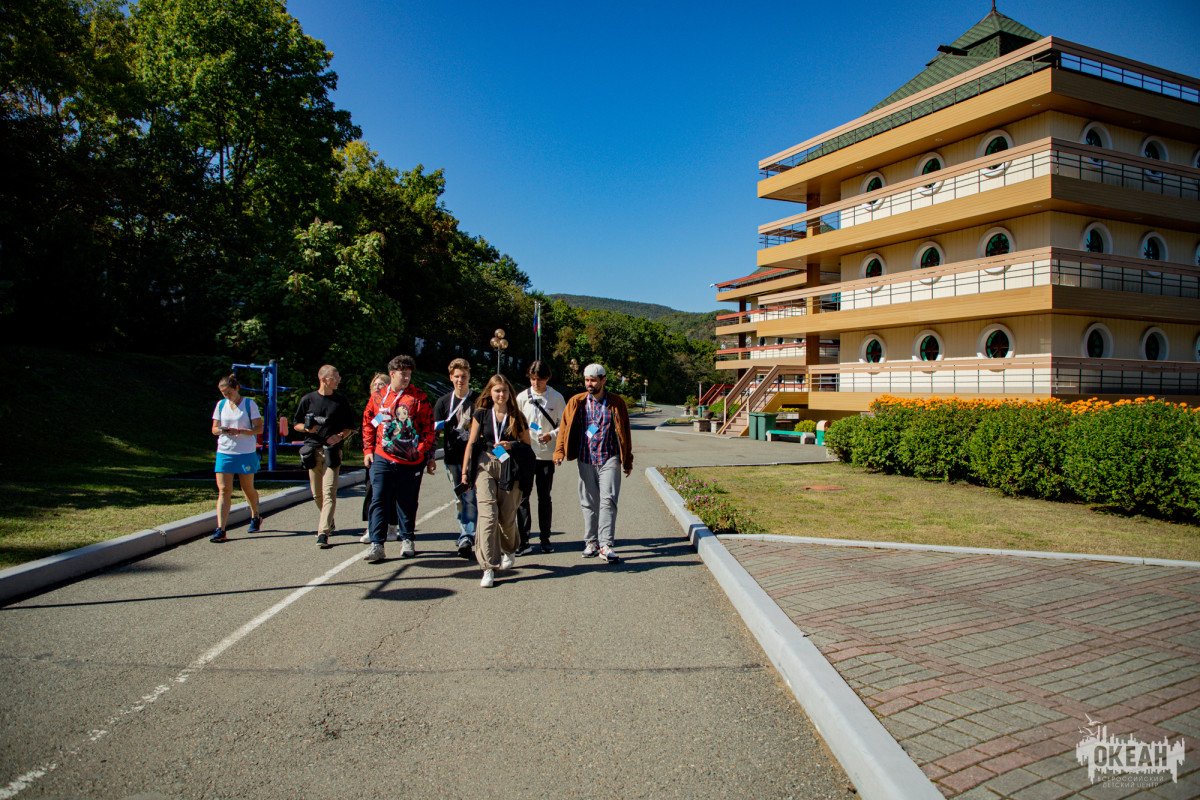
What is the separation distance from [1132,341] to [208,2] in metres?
36.3

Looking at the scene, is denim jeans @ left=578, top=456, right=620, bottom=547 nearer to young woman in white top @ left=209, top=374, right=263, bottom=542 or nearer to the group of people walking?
the group of people walking

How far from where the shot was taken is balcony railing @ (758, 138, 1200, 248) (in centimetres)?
2195

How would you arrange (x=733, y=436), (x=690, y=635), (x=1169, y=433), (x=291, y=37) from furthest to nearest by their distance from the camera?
1. (x=733, y=436)
2. (x=291, y=37)
3. (x=1169, y=433)
4. (x=690, y=635)

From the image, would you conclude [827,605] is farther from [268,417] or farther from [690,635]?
[268,417]

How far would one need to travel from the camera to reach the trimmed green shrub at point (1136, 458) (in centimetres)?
887

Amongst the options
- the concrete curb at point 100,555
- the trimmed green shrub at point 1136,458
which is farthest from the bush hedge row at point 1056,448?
the concrete curb at point 100,555

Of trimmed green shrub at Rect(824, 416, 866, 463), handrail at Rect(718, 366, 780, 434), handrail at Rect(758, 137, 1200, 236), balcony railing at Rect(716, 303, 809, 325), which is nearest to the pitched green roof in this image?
handrail at Rect(758, 137, 1200, 236)

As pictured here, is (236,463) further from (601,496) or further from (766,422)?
(766,422)

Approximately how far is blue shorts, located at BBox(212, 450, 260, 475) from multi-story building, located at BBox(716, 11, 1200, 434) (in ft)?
72.6

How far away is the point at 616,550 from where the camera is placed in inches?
309

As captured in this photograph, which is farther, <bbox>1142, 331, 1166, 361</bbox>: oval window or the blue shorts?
<bbox>1142, 331, 1166, 361</bbox>: oval window

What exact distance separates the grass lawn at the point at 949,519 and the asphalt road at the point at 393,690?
3143mm

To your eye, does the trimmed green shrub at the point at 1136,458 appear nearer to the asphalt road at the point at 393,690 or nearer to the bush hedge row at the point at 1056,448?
the bush hedge row at the point at 1056,448

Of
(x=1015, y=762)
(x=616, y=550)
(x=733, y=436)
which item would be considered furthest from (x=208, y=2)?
(x=1015, y=762)
